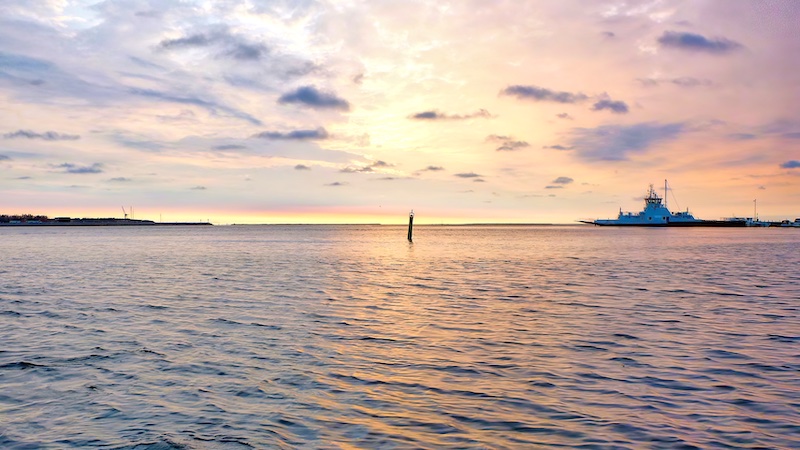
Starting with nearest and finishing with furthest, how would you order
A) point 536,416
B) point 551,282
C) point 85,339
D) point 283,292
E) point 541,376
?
point 536,416 < point 541,376 < point 85,339 < point 283,292 < point 551,282

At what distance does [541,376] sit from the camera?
41.1ft

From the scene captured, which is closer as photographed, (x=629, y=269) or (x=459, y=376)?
(x=459, y=376)

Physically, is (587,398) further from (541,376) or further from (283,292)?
(283,292)

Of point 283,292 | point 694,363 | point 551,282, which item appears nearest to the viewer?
point 694,363

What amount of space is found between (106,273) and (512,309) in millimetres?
33307

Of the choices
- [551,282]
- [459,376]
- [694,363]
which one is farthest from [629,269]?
→ [459,376]

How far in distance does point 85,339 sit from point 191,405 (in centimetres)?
863

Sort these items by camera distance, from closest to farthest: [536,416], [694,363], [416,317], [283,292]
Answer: [536,416] < [694,363] < [416,317] < [283,292]

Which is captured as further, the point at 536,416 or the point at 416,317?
the point at 416,317

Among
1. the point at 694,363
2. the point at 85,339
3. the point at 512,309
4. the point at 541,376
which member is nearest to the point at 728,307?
the point at 512,309

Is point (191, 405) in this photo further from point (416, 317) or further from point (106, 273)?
point (106, 273)

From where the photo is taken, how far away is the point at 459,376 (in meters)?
12.6

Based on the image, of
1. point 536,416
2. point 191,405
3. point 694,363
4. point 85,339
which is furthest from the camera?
point 85,339

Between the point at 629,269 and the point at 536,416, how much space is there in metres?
38.5
